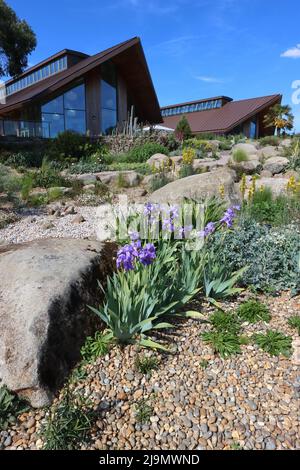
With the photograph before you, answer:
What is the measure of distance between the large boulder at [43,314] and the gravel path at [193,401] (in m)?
0.20

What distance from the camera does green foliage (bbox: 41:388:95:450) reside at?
2002 millimetres

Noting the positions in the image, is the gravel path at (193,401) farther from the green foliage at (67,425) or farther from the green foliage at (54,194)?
the green foliage at (54,194)

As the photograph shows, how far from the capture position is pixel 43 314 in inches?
98.9

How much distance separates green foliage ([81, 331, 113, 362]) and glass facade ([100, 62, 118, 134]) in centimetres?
1892

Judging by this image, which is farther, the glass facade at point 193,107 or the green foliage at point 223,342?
the glass facade at point 193,107

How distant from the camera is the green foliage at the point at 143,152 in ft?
47.4

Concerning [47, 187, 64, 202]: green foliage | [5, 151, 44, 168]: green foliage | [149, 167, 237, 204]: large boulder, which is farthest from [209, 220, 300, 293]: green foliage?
[5, 151, 44, 168]: green foliage

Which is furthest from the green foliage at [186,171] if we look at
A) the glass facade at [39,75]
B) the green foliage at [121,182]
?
the glass facade at [39,75]

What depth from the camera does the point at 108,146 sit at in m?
17.0

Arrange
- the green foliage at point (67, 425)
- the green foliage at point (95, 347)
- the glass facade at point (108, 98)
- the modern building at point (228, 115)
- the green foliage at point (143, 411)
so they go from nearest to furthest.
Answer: the green foliage at point (67, 425)
the green foliage at point (143, 411)
the green foliage at point (95, 347)
the glass facade at point (108, 98)
the modern building at point (228, 115)

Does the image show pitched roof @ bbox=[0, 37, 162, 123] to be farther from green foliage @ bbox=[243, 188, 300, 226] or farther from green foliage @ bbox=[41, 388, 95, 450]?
green foliage @ bbox=[41, 388, 95, 450]

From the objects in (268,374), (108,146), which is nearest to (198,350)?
(268,374)

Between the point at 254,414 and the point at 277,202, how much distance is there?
455 centimetres
